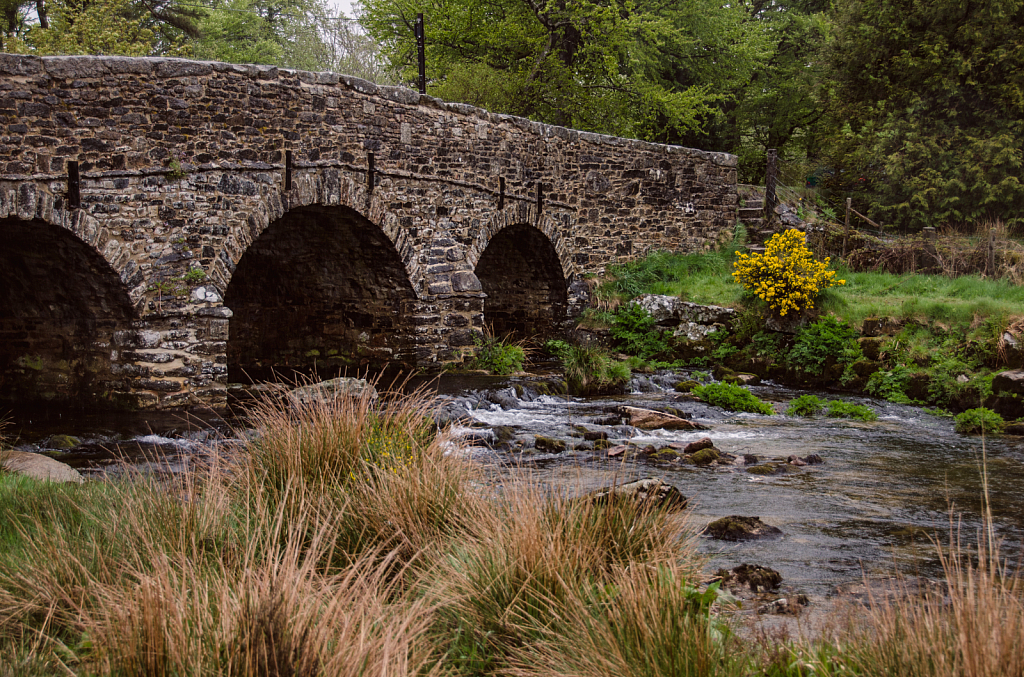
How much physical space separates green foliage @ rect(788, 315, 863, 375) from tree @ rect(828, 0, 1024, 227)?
574cm

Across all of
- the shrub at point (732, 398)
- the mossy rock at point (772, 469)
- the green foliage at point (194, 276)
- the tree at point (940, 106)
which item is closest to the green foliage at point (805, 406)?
the shrub at point (732, 398)

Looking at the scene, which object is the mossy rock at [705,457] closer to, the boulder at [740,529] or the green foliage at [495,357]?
the boulder at [740,529]

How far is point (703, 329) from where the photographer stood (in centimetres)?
1408

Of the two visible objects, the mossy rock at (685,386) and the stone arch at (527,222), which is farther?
the stone arch at (527,222)

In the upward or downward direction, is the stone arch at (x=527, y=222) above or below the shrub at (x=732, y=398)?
above

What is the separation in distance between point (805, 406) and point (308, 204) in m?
7.04

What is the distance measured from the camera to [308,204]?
10852mm

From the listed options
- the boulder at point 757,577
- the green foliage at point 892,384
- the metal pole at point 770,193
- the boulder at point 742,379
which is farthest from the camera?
the metal pole at point 770,193

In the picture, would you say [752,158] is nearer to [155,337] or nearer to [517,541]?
[155,337]

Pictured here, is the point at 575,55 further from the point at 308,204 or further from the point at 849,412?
the point at 849,412

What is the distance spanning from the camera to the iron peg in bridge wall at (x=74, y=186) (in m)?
8.88

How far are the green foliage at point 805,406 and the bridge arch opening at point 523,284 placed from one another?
6143 mm

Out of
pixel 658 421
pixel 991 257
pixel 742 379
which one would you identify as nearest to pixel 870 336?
pixel 742 379

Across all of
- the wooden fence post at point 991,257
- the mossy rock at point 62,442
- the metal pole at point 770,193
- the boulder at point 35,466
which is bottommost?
the mossy rock at point 62,442
